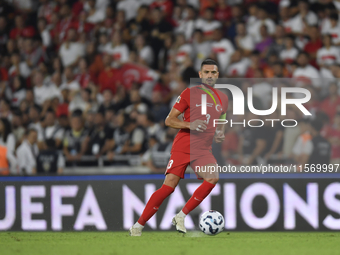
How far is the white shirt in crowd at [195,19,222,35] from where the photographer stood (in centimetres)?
1073

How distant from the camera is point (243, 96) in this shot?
884cm

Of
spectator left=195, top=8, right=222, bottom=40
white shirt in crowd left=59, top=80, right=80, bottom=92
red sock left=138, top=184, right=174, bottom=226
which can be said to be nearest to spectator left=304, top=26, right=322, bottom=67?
spectator left=195, top=8, right=222, bottom=40

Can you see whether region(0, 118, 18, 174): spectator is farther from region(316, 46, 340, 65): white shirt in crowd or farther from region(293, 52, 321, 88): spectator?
region(316, 46, 340, 65): white shirt in crowd

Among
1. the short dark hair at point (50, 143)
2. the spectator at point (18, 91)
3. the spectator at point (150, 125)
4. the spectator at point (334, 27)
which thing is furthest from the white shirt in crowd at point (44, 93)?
the spectator at point (334, 27)

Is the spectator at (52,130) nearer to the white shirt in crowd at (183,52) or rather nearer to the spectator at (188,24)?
the white shirt in crowd at (183,52)

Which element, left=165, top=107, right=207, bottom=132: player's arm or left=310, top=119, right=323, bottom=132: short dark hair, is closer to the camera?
left=165, top=107, right=207, bottom=132: player's arm

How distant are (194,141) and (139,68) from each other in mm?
4906

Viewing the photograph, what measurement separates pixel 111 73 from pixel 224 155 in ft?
12.3

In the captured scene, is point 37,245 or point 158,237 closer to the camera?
point 37,245

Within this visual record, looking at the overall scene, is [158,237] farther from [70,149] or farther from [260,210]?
[70,149]

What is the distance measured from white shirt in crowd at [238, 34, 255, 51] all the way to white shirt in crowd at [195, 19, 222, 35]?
1.98 feet

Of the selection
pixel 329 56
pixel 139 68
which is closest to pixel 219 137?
pixel 329 56

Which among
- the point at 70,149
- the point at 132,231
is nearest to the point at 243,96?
the point at 70,149

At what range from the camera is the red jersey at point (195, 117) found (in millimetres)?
5777
